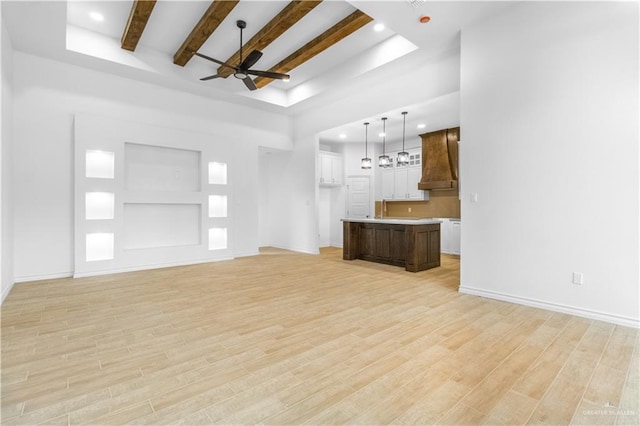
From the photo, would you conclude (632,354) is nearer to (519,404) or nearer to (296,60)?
(519,404)

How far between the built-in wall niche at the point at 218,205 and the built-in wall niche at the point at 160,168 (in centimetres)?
45

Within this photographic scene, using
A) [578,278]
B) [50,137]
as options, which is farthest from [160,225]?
[578,278]

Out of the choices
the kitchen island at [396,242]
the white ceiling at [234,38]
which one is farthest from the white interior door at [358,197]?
the white ceiling at [234,38]

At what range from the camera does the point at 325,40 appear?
4.81 metres

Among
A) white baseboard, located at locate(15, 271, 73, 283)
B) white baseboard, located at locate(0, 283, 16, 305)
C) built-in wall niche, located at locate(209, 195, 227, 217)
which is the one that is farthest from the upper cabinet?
white baseboard, located at locate(0, 283, 16, 305)

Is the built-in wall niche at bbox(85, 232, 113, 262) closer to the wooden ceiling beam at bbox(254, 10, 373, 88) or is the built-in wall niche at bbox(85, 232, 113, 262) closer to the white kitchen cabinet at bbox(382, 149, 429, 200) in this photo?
the wooden ceiling beam at bbox(254, 10, 373, 88)

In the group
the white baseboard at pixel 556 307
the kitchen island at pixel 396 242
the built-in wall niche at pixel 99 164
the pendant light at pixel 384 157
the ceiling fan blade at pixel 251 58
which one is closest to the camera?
the white baseboard at pixel 556 307

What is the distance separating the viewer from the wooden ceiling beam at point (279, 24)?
13.0 ft

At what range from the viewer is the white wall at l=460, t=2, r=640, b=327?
2.90 metres

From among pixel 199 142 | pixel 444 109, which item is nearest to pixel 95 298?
pixel 199 142

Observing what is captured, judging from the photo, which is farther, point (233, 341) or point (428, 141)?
point (428, 141)

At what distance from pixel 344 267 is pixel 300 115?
170 inches

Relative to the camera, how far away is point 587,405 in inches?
65.7

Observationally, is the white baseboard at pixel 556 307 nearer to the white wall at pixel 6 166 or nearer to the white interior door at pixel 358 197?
the white interior door at pixel 358 197
